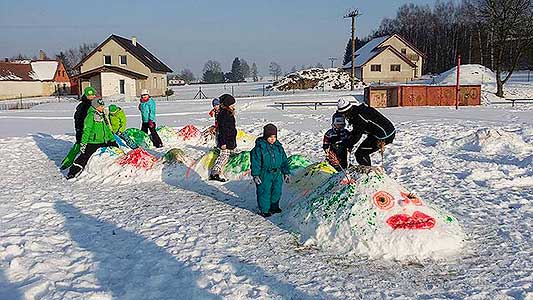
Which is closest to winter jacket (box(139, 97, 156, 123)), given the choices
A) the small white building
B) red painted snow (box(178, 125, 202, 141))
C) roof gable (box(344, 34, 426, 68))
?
red painted snow (box(178, 125, 202, 141))

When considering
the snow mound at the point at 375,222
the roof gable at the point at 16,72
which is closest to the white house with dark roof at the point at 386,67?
the roof gable at the point at 16,72

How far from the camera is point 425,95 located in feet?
93.5

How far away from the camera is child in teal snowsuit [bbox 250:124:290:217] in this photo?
6688mm

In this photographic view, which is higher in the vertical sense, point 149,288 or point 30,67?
point 30,67

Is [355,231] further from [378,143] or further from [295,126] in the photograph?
[295,126]

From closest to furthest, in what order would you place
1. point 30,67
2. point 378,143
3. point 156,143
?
1. point 378,143
2. point 156,143
3. point 30,67

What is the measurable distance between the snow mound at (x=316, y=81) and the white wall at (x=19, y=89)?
35181 mm

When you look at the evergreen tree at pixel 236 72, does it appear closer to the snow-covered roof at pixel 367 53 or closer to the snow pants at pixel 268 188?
the snow-covered roof at pixel 367 53

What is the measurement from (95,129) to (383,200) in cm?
702

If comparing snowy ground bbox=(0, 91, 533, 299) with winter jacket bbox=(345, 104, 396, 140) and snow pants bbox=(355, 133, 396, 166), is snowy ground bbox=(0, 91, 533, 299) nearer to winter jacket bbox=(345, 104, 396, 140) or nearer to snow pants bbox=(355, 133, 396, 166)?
snow pants bbox=(355, 133, 396, 166)

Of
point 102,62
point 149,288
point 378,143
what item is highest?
point 102,62

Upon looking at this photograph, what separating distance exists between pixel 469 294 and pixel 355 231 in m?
1.47

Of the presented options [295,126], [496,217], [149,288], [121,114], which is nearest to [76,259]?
[149,288]

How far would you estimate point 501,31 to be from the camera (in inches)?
1369
